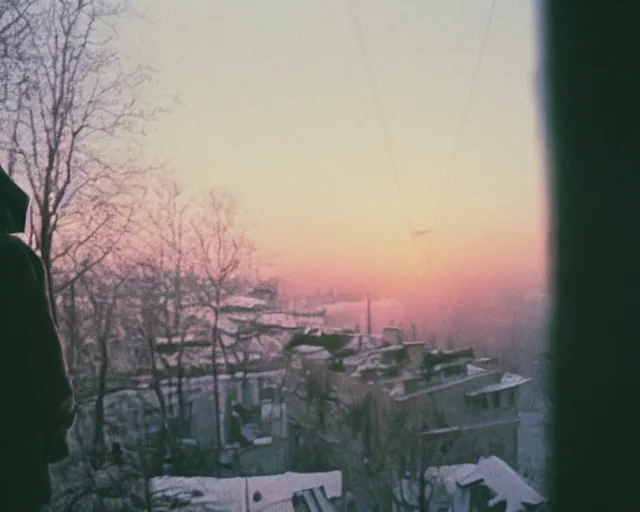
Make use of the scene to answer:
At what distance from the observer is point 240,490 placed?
201 cm

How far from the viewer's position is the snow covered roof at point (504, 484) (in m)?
1.99

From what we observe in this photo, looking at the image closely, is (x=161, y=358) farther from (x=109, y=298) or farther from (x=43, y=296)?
(x=43, y=296)

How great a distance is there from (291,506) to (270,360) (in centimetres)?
45

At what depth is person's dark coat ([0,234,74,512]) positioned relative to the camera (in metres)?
1.51

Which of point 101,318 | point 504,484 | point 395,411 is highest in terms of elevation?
point 101,318

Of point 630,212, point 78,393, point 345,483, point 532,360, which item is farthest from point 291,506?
point 630,212

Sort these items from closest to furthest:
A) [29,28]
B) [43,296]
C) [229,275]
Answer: [43,296], [29,28], [229,275]

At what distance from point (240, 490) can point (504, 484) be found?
817mm

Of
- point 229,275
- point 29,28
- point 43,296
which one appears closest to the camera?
point 43,296

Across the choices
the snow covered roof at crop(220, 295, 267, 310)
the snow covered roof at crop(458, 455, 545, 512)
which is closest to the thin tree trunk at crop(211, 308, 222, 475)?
the snow covered roof at crop(220, 295, 267, 310)

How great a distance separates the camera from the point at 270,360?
2.00 m

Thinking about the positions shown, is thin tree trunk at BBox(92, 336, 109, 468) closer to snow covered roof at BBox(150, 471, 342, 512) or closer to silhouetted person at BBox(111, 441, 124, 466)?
silhouetted person at BBox(111, 441, 124, 466)

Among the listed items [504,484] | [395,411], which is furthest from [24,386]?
[504,484]

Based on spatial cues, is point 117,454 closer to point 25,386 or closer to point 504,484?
point 25,386
